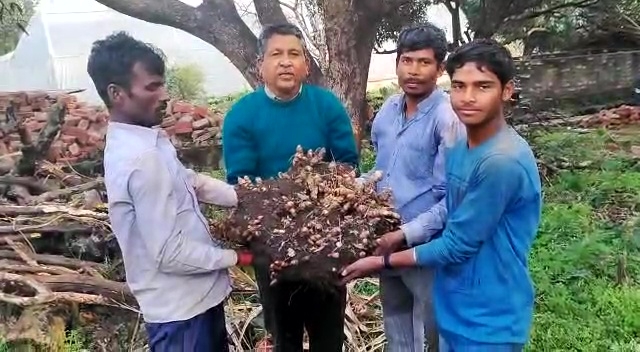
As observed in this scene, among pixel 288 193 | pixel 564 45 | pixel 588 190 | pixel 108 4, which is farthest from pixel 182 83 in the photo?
pixel 288 193

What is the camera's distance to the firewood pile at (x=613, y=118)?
1078cm

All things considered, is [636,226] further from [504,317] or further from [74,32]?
[74,32]

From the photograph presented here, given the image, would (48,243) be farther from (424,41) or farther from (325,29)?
(424,41)

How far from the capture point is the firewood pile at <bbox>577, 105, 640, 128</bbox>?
35.4 feet

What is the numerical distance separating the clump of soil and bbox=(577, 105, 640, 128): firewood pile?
9230mm

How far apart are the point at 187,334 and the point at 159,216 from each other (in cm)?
41

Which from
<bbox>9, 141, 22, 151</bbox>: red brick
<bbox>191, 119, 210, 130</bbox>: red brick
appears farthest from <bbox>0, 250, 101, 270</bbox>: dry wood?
<bbox>191, 119, 210, 130</bbox>: red brick

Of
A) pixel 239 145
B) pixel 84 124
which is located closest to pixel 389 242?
pixel 239 145

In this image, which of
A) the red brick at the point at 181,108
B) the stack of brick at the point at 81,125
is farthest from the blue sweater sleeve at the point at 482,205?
the red brick at the point at 181,108

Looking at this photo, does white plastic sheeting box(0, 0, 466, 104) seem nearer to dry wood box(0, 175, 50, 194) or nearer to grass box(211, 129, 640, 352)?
grass box(211, 129, 640, 352)

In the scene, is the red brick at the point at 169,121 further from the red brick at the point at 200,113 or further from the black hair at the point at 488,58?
the black hair at the point at 488,58

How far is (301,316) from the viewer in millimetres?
2627

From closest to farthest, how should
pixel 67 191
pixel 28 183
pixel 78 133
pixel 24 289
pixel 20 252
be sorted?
pixel 24 289
pixel 20 252
pixel 67 191
pixel 28 183
pixel 78 133

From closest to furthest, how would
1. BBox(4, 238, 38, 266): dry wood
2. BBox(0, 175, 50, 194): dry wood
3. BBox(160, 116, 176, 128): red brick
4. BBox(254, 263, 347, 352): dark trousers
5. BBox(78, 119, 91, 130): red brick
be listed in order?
BBox(254, 263, 347, 352): dark trousers < BBox(4, 238, 38, 266): dry wood < BBox(0, 175, 50, 194): dry wood < BBox(78, 119, 91, 130): red brick < BBox(160, 116, 176, 128): red brick
